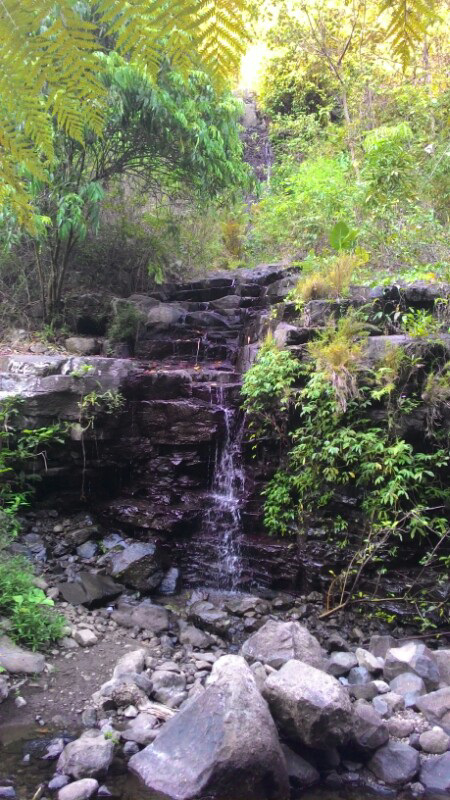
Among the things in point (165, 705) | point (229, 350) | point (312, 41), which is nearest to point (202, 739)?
point (165, 705)

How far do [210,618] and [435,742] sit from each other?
6.63 ft

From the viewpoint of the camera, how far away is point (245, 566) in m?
5.59

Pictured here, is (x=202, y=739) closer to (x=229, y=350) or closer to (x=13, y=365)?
(x=13, y=365)

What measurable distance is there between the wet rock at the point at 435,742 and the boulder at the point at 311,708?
502 mm

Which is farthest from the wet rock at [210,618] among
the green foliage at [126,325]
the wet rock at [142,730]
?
the green foliage at [126,325]

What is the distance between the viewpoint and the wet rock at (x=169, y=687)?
3.51 m

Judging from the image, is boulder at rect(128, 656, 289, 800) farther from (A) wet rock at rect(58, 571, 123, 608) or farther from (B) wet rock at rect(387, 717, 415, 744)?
(A) wet rock at rect(58, 571, 123, 608)

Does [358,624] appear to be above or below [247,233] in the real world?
below

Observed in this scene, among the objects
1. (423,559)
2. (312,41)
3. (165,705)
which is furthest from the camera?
(312,41)

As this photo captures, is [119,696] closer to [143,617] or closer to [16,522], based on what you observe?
[143,617]

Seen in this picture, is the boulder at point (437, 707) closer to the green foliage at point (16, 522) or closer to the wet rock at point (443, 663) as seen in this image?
the wet rock at point (443, 663)

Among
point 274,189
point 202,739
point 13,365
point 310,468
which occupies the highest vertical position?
point 274,189

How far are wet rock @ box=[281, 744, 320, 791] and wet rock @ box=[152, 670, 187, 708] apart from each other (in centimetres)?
84

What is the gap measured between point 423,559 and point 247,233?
9.39m
